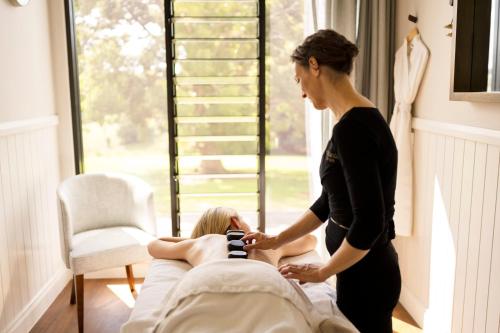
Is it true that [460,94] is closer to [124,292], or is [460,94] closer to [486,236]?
[486,236]

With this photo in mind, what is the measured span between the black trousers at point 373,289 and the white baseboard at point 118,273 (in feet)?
7.12

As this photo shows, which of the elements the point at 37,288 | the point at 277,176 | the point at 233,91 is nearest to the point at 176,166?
the point at 233,91

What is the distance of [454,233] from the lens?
2.23 meters

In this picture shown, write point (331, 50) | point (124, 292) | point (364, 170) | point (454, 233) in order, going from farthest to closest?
point (124, 292) → point (454, 233) → point (331, 50) → point (364, 170)

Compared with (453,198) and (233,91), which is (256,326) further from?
(233,91)

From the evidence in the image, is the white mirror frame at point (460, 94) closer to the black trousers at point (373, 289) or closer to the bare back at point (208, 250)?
the black trousers at point (373, 289)

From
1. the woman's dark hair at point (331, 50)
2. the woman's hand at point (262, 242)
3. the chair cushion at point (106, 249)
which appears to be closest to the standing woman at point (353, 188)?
the woman's dark hair at point (331, 50)

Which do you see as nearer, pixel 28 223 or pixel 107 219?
pixel 28 223

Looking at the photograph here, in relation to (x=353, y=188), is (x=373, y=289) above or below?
below

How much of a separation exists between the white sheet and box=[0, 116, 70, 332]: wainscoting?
834mm

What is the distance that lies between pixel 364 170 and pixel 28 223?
2140mm

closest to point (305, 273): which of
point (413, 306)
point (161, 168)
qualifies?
point (413, 306)

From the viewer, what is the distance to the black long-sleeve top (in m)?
1.25

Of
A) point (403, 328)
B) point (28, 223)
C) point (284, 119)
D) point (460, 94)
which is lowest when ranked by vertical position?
point (403, 328)
